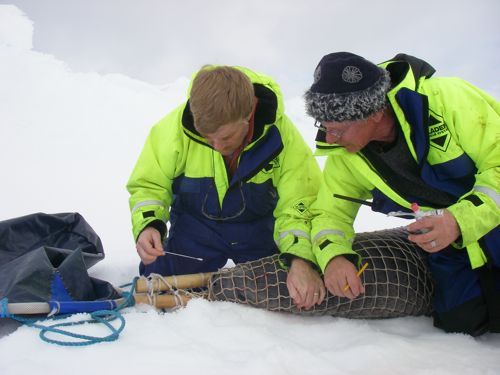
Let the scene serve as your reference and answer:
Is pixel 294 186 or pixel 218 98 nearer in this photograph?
pixel 218 98

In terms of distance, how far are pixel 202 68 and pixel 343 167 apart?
794 millimetres

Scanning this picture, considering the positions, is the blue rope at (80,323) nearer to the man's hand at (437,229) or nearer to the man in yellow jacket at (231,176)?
the man in yellow jacket at (231,176)

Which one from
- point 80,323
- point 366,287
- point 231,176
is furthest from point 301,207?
point 80,323

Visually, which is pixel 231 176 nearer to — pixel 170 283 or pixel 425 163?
pixel 170 283

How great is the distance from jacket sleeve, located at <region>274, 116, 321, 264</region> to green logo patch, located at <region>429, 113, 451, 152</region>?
0.68 meters

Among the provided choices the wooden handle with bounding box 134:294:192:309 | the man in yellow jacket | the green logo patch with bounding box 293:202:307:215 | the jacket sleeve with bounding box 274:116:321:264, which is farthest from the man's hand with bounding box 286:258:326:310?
the wooden handle with bounding box 134:294:192:309

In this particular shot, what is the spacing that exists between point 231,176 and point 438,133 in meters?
0.99

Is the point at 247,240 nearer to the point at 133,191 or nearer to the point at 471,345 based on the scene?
the point at 133,191

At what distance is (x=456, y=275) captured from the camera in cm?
198

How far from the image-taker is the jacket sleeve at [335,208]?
2.06 metres

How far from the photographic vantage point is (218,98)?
6.09ft

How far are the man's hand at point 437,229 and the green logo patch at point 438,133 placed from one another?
1.00 ft

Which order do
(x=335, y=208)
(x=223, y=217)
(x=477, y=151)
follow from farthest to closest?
(x=223, y=217), (x=335, y=208), (x=477, y=151)

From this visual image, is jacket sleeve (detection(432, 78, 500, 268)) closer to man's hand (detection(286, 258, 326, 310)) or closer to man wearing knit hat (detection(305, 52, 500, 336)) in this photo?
man wearing knit hat (detection(305, 52, 500, 336))
